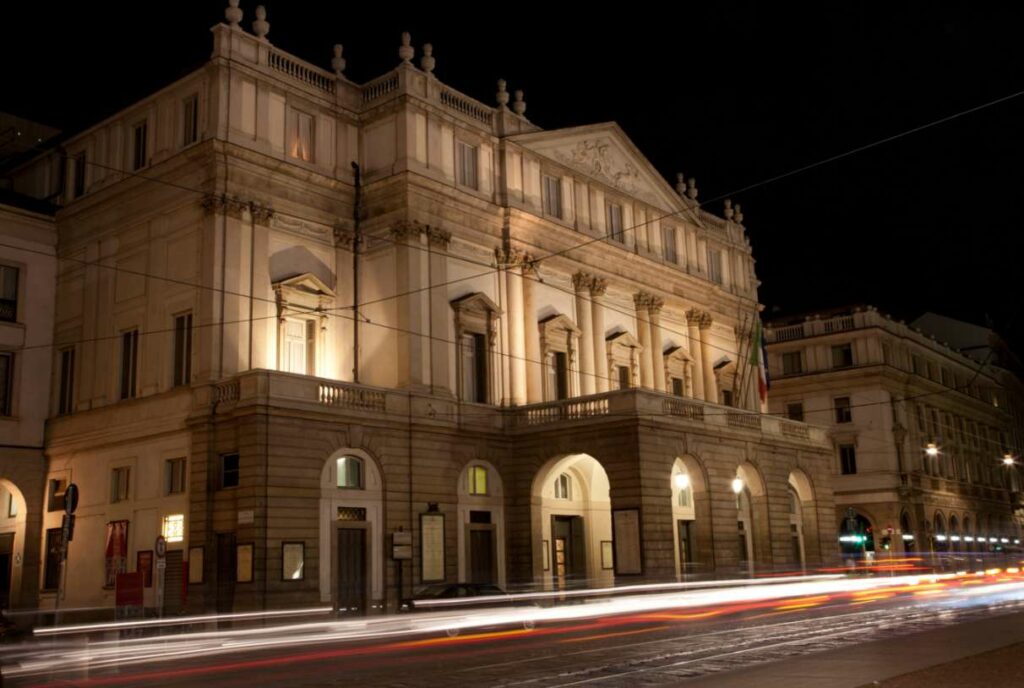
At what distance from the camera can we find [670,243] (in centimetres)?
5262

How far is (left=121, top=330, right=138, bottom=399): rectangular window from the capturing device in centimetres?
3734

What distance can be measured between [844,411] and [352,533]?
43.9 metres

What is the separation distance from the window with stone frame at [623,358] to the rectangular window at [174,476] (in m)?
19.0

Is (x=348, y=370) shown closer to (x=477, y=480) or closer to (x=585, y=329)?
(x=477, y=480)

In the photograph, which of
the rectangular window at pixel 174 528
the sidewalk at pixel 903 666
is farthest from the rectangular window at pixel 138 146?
the sidewalk at pixel 903 666

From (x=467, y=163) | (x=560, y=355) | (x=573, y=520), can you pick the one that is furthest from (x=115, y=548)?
(x=467, y=163)

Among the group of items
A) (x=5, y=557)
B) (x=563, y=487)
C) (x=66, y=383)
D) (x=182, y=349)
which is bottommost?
(x=5, y=557)

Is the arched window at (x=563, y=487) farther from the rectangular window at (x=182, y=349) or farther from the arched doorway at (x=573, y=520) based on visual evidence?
the rectangular window at (x=182, y=349)

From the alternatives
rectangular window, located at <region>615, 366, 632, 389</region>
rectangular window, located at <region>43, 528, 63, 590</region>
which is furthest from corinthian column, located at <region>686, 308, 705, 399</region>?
rectangular window, located at <region>43, 528, 63, 590</region>

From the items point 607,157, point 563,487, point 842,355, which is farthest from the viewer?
point 842,355

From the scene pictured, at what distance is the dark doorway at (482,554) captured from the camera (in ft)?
126

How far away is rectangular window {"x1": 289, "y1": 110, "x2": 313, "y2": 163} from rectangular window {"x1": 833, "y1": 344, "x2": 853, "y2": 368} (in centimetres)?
4353

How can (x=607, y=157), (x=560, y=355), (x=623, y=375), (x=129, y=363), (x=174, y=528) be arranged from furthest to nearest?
(x=607, y=157), (x=623, y=375), (x=560, y=355), (x=129, y=363), (x=174, y=528)

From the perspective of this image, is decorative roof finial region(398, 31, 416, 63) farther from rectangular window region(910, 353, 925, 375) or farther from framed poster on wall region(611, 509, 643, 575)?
rectangular window region(910, 353, 925, 375)
